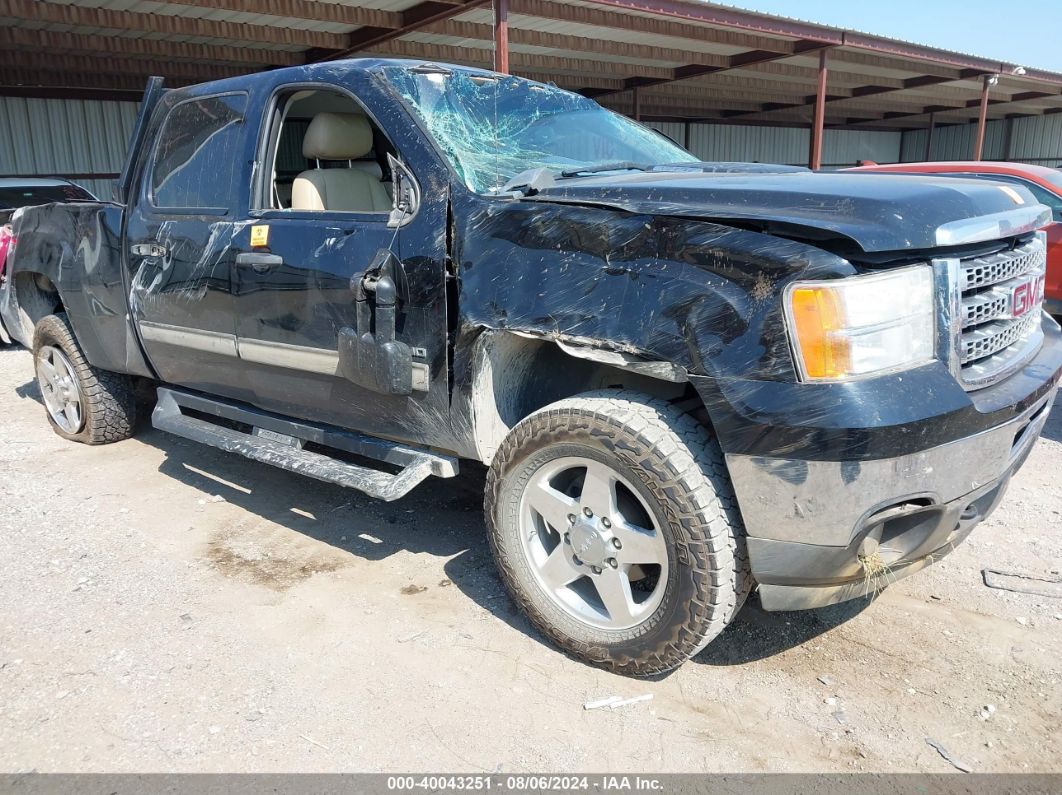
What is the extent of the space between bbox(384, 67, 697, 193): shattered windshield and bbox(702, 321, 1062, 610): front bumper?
1464 millimetres

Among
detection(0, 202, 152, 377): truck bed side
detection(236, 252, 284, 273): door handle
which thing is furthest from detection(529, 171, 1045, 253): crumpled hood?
detection(0, 202, 152, 377): truck bed side

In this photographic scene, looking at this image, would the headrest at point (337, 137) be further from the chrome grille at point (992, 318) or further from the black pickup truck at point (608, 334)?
the chrome grille at point (992, 318)

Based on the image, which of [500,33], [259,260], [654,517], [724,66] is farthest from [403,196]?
[724,66]

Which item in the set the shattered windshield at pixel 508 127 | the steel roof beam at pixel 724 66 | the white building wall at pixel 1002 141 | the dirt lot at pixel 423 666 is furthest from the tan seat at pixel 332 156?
the white building wall at pixel 1002 141

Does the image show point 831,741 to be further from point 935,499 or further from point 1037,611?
point 1037,611

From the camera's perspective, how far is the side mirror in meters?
3.01

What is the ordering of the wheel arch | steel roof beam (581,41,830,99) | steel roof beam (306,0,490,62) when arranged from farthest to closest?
1. steel roof beam (581,41,830,99)
2. steel roof beam (306,0,490,62)
3. the wheel arch

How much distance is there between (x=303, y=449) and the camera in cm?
384

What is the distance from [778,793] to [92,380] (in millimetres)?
4562

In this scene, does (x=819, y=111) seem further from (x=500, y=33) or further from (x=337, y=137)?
(x=337, y=137)

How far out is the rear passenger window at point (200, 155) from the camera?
3.78m

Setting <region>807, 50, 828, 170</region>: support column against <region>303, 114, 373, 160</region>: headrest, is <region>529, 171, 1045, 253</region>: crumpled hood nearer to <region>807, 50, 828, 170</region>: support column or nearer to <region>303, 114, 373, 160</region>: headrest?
<region>303, 114, 373, 160</region>: headrest

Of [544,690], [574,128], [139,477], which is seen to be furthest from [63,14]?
[544,690]

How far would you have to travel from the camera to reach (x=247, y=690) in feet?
8.84
